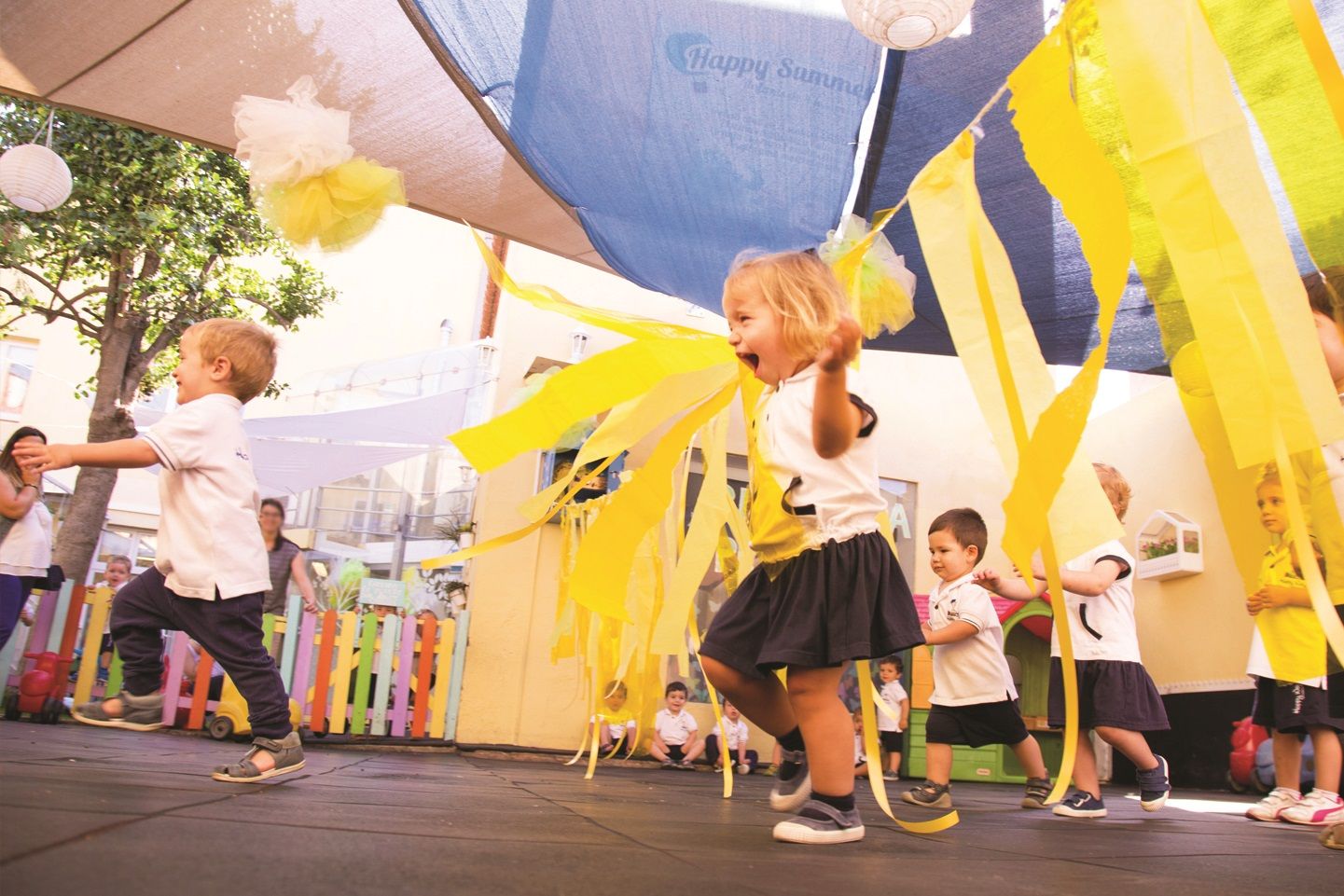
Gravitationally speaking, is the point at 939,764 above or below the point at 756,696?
below

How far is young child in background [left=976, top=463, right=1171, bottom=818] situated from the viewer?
10.9ft

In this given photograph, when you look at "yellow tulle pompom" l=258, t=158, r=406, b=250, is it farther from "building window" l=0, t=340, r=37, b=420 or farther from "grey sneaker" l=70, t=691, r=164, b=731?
"building window" l=0, t=340, r=37, b=420

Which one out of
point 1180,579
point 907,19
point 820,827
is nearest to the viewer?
point 820,827

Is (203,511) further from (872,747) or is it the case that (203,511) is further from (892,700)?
(892,700)

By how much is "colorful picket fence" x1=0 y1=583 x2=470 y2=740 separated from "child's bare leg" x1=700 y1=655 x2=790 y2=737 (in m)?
4.49

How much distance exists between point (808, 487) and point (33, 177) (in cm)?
468

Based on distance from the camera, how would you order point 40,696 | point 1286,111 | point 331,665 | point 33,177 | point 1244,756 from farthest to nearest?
point 331,665
point 1244,756
point 40,696
point 33,177
point 1286,111

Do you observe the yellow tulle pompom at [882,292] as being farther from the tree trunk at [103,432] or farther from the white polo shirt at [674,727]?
the tree trunk at [103,432]

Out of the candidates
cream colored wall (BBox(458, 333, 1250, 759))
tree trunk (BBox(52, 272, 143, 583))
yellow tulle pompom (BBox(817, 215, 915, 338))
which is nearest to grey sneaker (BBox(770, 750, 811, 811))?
yellow tulle pompom (BBox(817, 215, 915, 338))

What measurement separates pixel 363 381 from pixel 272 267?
5.63m

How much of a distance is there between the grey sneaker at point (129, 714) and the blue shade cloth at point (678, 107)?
3.75m

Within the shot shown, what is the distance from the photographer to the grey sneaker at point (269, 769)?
2.29 metres

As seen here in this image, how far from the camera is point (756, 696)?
7.54ft

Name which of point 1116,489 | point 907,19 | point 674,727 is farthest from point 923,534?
point 907,19
